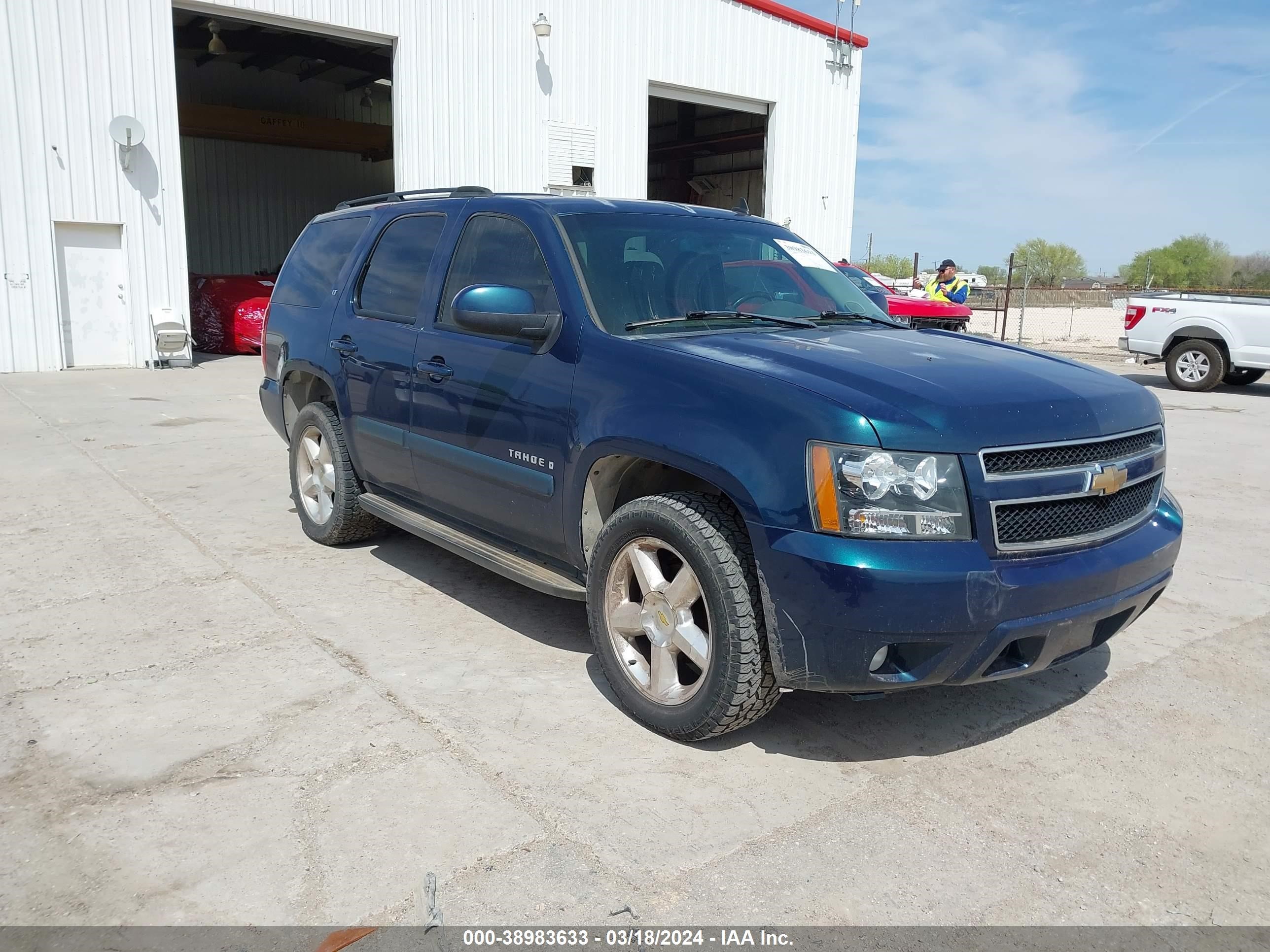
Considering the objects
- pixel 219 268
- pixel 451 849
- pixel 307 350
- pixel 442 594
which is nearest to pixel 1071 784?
pixel 451 849

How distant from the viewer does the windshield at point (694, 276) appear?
3.83 metres

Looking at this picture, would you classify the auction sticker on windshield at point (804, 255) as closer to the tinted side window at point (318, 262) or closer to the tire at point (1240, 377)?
the tinted side window at point (318, 262)

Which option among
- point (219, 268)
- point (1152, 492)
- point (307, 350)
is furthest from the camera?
point (219, 268)

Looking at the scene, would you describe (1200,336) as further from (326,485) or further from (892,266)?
(892,266)

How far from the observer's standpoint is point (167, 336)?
618 inches

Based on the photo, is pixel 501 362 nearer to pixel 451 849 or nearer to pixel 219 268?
pixel 451 849

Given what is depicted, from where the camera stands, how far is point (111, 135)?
48.8 feet

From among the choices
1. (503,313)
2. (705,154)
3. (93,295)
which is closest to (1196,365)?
(503,313)

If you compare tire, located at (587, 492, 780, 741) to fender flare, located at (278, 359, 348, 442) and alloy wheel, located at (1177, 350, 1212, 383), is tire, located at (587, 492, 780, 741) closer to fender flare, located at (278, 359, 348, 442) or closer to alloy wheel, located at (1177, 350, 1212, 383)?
fender flare, located at (278, 359, 348, 442)

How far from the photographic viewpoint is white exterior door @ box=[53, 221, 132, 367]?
49.9ft

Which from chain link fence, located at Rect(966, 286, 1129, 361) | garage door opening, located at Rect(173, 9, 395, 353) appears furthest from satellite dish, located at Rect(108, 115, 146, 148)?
chain link fence, located at Rect(966, 286, 1129, 361)

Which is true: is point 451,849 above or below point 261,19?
below

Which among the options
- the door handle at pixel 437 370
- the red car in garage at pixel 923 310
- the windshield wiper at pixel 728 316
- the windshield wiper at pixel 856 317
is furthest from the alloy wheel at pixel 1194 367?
the door handle at pixel 437 370

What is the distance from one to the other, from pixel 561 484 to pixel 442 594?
1471 millimetres
